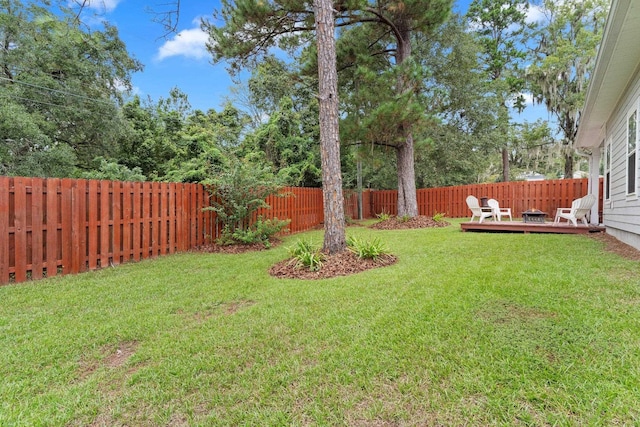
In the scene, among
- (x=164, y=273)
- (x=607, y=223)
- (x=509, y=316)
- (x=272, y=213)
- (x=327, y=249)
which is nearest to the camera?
(x=509, y=316)

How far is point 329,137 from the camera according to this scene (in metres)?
5.20

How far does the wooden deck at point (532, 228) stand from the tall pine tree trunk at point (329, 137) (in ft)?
16.5

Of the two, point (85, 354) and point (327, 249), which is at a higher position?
point (327, 249)

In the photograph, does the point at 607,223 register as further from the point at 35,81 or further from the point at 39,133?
the point at 35,81

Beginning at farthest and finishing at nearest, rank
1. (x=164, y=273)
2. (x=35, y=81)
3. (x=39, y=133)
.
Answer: (x=35, y=81), (x=39, y=133), (x=164, y=273)

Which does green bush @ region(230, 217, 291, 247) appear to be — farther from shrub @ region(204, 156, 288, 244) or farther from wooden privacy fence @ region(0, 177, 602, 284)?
wooden privacy fence @ region(0, 177, 602, 284)

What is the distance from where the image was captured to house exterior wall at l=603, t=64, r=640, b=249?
4.88m

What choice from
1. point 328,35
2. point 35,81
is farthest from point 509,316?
point 35,81

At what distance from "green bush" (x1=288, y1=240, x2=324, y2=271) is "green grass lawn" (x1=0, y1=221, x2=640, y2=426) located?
32.8 inches

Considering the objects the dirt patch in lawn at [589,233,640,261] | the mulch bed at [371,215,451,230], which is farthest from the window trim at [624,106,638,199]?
the mulch bed at [371,215,451,230]

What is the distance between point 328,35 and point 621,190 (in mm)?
6361

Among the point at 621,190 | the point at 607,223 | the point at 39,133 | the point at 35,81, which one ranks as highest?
the point at 35,81

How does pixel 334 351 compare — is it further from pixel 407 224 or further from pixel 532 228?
pixel 407 224

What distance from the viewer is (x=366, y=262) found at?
4789 millimetres
